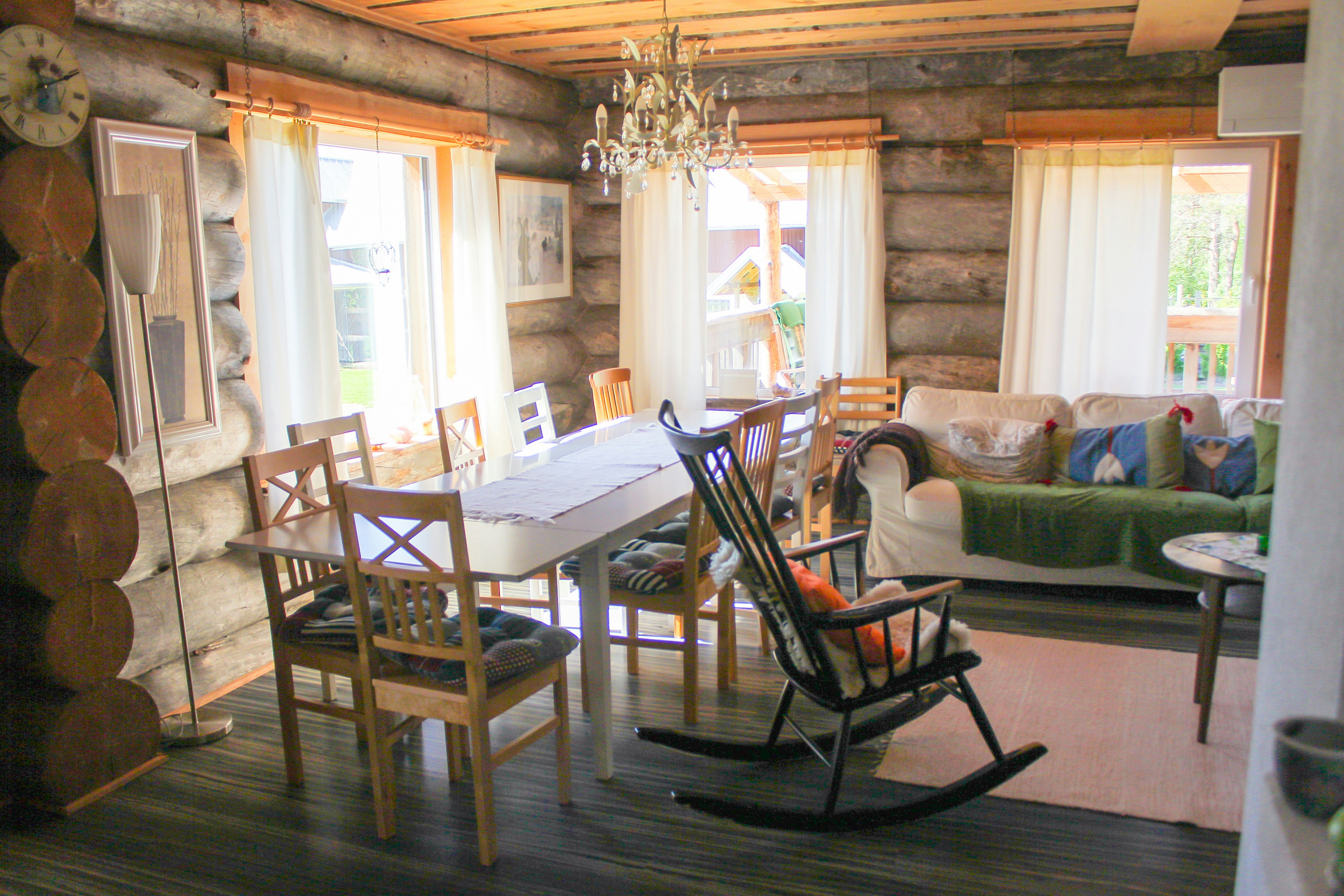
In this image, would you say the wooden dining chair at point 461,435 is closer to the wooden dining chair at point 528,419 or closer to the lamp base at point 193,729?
the wooden dining chair at point 528,419

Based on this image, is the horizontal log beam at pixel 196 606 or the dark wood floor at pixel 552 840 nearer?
the dark wood floor at pixel 552 840

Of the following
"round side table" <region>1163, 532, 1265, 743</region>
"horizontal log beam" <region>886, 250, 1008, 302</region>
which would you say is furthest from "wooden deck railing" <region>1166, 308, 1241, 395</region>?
"round side table" <region>1163, 532, 1265, 743</region>

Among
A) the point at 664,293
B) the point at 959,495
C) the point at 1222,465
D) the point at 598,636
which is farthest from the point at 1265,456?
the point at 664,293

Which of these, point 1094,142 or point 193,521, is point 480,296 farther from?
point 1094,142

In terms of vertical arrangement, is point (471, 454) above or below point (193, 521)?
above

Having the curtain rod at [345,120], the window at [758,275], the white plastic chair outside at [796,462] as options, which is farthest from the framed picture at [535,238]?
the white plastic chair outside at [796,462]

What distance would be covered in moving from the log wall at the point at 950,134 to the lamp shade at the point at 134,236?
3.71 m

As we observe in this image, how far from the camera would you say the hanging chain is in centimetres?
354

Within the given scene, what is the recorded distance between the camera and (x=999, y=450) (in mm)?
4598

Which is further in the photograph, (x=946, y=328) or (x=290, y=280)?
(x=946, y=328)

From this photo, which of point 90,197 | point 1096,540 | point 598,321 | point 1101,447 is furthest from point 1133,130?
point 90,197

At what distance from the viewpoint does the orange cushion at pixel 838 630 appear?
8.20ft

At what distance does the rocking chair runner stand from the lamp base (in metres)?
1.50

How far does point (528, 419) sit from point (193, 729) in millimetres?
1815
